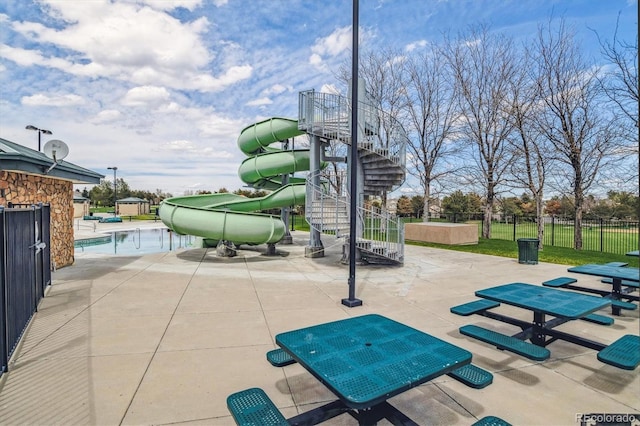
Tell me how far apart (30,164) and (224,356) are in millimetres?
5797

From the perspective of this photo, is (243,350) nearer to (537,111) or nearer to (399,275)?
(399,275)

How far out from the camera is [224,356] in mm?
4113

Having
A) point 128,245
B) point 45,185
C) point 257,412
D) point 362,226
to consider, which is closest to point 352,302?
point 257,412

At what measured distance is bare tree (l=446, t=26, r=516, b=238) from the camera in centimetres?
1884

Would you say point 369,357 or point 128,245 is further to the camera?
point 128,245

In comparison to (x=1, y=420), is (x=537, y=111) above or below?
above

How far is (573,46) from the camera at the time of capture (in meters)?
14.9

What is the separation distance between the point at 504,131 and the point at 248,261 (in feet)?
51.4

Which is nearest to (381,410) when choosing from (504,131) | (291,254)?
(291,254)

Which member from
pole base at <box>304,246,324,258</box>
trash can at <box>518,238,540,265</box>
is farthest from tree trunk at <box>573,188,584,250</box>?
pole base at <box>304,246,324,258</box>

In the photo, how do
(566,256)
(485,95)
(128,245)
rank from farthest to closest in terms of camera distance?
1. (485,95)
2. (128,245)
3. (566,256)

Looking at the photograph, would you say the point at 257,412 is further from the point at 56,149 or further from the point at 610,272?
the point at 56,149

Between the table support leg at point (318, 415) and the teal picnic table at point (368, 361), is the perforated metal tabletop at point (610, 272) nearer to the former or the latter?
the teal picnic table at point (368, 361)

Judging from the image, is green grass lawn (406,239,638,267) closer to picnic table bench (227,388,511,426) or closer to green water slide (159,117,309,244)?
green water slide (159,117,309,244)
